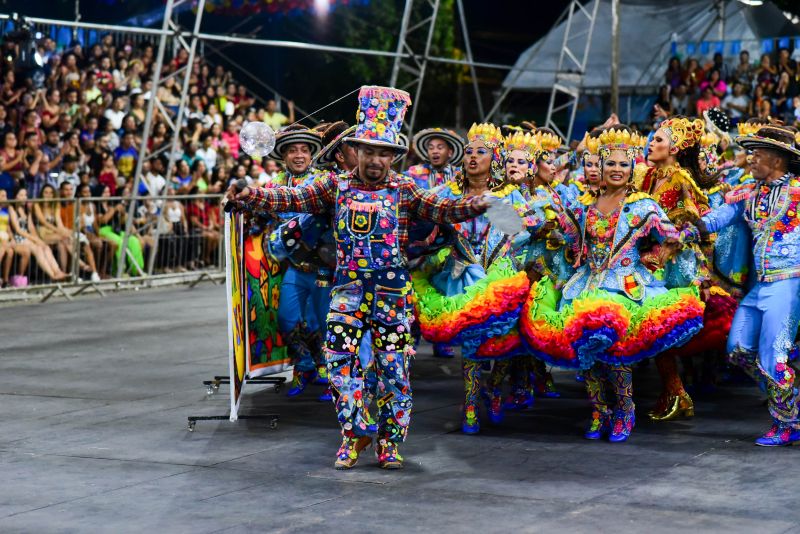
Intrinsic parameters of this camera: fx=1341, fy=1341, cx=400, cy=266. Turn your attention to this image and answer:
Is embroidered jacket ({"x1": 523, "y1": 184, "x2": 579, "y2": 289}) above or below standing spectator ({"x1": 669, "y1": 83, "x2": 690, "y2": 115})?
below

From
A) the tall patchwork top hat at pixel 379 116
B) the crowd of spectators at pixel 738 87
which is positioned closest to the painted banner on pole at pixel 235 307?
the tall patchwork top hat at pixel 379 116

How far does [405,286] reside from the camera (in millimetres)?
7621

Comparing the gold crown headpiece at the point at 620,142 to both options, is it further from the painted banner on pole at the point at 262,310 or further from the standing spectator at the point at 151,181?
the standing spectator at the point at 151,181

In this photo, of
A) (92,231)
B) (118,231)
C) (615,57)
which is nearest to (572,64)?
(615,57)

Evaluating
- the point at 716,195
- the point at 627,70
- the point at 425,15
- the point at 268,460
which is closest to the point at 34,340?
the point at 268,460

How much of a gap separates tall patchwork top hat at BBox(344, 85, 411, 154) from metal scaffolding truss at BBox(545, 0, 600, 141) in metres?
15.9

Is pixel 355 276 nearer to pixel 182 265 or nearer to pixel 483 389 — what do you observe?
pixel 483 389

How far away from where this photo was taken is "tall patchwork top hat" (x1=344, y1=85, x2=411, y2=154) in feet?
24.8

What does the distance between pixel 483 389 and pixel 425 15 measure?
21.0m

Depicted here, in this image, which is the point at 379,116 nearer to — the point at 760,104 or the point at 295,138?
the point at 295,138

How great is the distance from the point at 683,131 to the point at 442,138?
7.54 ft

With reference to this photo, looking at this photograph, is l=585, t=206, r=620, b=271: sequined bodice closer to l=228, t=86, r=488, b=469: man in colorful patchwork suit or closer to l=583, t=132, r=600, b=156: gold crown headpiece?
l=583, t=132, r=600, b=156: gold crown headpiece

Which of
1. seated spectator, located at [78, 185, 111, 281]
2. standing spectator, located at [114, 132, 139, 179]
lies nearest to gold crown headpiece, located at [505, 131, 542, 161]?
seated spectator, located at [78, 185, 111, 281]

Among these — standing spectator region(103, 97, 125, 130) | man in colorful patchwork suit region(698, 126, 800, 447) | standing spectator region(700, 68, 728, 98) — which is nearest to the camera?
man in colorful patchwork suit region(698, 126, 800, 447)
